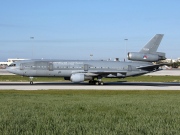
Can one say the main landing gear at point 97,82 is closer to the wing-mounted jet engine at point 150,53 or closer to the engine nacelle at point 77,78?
the engine nacelle at point 77,78

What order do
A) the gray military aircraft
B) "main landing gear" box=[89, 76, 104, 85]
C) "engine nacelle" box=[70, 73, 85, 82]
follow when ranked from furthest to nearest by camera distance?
"main landing gear" box=[89, 76, 104, 85]
the gray military aircraft
"engine nacelle" box=[70, 73, 85, 82]

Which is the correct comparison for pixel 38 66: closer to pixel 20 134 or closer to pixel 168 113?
pixel 168 113

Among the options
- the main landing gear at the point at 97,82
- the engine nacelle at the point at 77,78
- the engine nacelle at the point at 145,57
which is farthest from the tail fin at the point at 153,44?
the engine nacelle at the point at 77,78

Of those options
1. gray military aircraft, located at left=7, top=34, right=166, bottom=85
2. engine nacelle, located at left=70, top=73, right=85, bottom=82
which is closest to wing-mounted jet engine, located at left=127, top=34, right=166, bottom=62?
Answer: gray military aircraft, located at left=7, top=34, right=166, bottom=85

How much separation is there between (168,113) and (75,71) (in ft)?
120

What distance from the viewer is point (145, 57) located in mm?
50062

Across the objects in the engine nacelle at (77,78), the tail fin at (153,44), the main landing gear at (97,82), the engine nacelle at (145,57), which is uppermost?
the tail fin at (153,44)

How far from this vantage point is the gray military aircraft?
155ft

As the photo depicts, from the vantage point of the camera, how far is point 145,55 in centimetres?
5012

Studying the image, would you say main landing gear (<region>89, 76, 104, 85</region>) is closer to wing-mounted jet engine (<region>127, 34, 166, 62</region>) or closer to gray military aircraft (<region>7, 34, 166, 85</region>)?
gray military aircraft (<region>7, 34, 166, 85</region>)

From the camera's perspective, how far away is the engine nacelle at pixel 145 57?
49844 mm

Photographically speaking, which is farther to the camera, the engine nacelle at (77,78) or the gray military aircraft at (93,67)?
the gray military aircraft at (93,67)

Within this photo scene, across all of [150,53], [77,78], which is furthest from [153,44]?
[77,78]

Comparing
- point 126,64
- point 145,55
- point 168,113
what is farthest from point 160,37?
point 168,113
